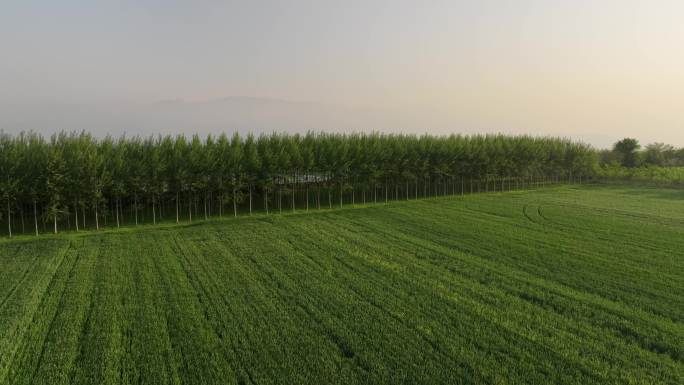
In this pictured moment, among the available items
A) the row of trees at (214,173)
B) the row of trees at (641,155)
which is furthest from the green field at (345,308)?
the row of trees at (641,155)

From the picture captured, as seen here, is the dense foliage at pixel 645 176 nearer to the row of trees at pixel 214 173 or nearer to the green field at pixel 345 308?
the row of trees at pixel 214 173

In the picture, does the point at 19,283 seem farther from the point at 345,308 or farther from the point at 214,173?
the point at 214,173

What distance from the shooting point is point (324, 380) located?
10.2 metres

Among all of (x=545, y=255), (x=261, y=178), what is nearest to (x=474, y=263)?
(x=545, y=255)

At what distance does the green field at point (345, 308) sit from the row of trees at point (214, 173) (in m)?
6.75

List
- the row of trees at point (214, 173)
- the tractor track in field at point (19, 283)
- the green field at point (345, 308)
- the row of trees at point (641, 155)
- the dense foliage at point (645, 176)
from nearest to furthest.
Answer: the green field at point (345, 308) < the tractor track in field at point (19, 283) < the row of trees at point (214, 173) < the dense foliage at point (645, 176) < the row of trees at point (641, 155)

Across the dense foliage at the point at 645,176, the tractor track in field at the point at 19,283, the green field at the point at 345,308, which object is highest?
the dense foliage at the point at 645,176

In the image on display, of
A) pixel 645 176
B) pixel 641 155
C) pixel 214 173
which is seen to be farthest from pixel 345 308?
pixel 641 155

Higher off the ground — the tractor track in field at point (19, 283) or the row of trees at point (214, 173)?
the row of trees at point (214, 173)

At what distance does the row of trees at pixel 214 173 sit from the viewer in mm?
31656

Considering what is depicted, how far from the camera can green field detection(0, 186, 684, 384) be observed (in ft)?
35.3

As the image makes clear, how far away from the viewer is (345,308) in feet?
48.4

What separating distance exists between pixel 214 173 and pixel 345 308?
91.6 feet

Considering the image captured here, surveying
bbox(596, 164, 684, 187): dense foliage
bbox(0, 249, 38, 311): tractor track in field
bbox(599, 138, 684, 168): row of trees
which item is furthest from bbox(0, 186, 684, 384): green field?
bbox(599, 138, 684, 168): row of trees
